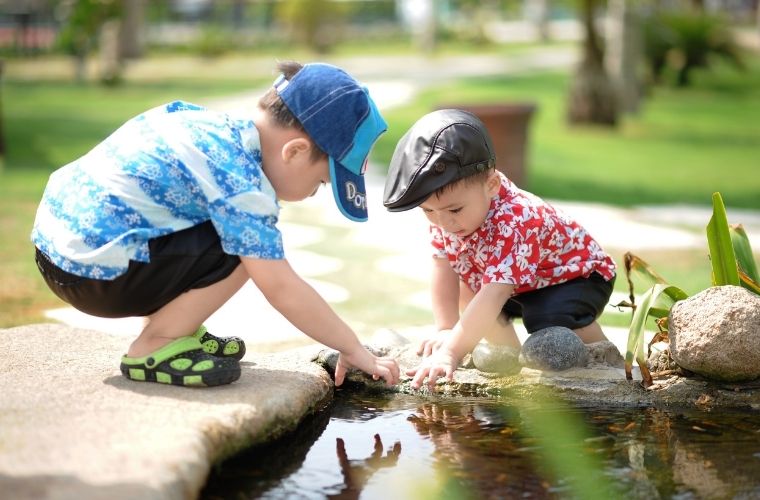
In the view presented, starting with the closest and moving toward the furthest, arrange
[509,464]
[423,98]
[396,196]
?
[509,464] < [396,196] < [423,98]

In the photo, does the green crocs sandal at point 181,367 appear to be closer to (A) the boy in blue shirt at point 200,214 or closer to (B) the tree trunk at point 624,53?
(A) the boy in blue shirt at point 200,214

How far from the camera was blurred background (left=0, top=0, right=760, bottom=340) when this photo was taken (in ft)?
19.8

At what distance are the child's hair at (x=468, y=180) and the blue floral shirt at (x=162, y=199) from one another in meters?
0.55

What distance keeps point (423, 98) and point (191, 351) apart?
13.8 metres

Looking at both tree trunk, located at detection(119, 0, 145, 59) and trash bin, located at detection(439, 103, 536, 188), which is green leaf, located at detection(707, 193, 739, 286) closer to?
trash bin, located at detection(439, 103, 536, 188)

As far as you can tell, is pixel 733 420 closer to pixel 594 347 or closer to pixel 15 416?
pixel 594 347

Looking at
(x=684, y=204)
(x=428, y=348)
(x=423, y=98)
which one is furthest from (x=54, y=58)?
(x=428, y=348)

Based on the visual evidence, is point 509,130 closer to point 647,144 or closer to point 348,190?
point 647,144

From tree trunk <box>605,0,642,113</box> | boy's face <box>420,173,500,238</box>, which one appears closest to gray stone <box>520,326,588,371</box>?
boy's face <box>420,173,500,238</box>

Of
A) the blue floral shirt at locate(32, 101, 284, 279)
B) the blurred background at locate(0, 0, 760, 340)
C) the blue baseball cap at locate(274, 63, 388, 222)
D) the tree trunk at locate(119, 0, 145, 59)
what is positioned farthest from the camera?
the tree trunk at locate(119, 0, 145, 59)

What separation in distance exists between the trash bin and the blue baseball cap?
5344mm

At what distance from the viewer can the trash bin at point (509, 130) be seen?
8.22 meters

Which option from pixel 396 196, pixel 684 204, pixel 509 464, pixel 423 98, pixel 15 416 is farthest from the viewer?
pixel 423 98

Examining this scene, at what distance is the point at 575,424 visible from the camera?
9.60ft
